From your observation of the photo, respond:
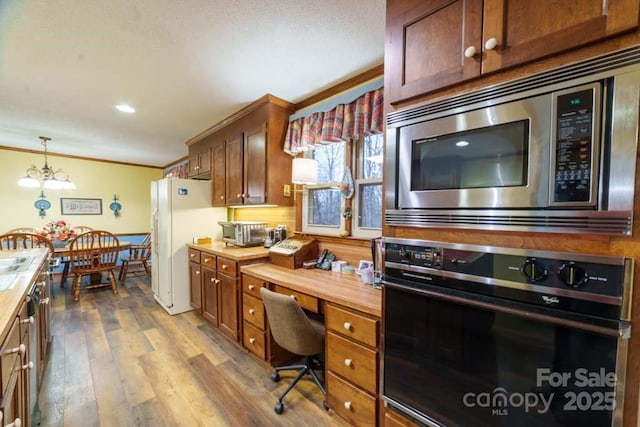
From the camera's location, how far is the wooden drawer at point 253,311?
213cm

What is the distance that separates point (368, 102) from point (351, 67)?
1.10 ft

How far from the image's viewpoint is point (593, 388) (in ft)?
2.36

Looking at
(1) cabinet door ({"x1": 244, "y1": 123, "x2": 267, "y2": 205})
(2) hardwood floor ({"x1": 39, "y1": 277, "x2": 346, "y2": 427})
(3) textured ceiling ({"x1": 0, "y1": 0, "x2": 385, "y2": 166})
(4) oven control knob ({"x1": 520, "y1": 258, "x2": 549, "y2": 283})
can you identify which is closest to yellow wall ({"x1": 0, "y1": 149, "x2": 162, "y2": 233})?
(3) textured ceiling ({"x1": 0, "y1": 0, "x2": 385, "y2": 166})

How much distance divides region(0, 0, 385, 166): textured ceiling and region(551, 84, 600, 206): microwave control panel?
1144mm

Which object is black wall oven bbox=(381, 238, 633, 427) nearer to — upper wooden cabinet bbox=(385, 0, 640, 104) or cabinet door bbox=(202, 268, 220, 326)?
upper wooden cabinet bbox=(385, 0, 640, 104)

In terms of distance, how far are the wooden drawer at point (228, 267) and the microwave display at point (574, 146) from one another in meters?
2.27

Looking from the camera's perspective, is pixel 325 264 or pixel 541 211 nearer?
pixel 541 211

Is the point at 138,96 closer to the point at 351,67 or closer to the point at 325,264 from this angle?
the point at 351,67

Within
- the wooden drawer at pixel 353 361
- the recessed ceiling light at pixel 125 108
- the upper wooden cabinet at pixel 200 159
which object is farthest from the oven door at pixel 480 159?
the upper wooden cabinet at pixel 200 159

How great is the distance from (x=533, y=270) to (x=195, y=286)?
3307 millimetres

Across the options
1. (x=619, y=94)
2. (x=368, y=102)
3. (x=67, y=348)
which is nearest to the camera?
(x=619, y=94)

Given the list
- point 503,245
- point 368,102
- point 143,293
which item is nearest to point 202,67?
point 368,102

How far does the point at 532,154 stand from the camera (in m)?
0.78

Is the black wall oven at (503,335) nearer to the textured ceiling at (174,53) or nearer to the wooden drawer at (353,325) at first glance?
the wooden drawer at (353,325)
